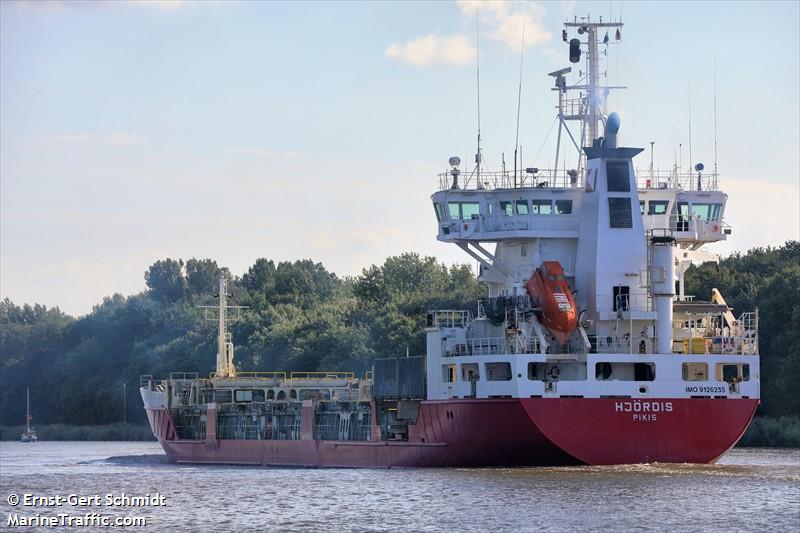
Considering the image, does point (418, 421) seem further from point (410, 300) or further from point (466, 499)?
point (410, 300)

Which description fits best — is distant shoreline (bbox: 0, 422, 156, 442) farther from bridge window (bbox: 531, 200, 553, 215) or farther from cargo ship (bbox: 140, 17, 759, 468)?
bridge window (bbox: 531, 200, 553, 215)

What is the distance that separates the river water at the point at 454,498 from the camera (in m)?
39.8

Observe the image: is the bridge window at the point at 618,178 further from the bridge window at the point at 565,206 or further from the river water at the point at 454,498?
the river water at the point at 454,498

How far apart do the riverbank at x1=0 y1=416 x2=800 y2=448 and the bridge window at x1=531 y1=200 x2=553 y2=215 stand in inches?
877

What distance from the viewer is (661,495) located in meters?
43.6

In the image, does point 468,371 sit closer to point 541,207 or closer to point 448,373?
point 448,373

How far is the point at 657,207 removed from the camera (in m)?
54.3

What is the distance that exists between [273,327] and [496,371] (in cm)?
5594

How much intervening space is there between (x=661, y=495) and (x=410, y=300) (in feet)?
195

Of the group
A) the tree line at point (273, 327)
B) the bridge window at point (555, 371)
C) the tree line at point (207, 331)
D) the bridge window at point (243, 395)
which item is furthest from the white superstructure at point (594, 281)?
the tree line at point (207, 331)

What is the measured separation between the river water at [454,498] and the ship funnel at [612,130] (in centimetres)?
1033

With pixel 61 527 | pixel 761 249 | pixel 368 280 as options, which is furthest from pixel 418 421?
pixel 368 280

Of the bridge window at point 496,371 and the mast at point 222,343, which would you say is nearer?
the bridge window at point 496,371

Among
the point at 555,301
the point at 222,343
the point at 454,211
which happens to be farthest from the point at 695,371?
the point at 222,343
